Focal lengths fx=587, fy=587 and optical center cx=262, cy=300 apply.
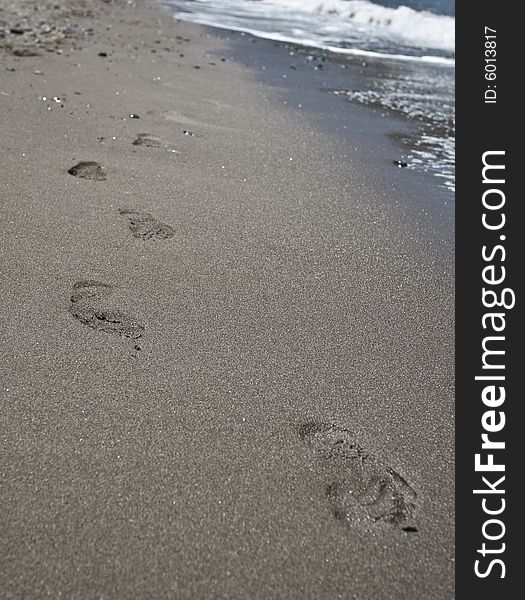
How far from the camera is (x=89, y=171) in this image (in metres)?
3.38

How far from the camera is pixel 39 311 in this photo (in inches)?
86.4

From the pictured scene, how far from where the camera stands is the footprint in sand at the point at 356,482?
5.32 feet

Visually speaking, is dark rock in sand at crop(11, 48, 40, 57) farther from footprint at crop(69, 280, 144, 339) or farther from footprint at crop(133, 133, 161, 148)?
footprint at crop(69, 280, 144, 339)

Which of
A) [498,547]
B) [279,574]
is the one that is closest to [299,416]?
[279,574]

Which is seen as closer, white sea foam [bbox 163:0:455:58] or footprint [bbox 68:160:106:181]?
footprint [bbox 68:160:106:181]

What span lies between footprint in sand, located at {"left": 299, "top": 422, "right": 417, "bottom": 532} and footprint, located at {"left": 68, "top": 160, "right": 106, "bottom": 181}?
2.13 m

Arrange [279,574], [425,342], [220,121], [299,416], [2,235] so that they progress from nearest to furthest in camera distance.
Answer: [279,574] < [299,416] < [425,342] < [2,235] < [220,121]

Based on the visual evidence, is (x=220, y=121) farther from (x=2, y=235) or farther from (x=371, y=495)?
(x=371, y=495)

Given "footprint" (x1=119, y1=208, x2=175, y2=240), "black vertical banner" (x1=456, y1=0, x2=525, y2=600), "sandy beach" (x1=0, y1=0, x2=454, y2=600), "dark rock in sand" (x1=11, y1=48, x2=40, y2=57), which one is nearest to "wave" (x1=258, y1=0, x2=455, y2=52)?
"dark rock in sand" (x1=11, y1=48, x2=40, y2=57)

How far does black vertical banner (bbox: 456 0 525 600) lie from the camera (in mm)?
1688

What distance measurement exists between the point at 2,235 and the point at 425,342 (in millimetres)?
1917

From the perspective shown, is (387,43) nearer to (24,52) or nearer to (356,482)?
(24,52)

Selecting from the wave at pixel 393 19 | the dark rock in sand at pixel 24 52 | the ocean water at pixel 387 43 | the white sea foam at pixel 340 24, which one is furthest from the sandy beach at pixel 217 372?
the wave at pixel 393 19

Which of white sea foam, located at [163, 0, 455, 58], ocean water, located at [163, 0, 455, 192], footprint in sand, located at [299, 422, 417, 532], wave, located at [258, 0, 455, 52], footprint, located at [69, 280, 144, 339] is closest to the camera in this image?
footprint in sand, located at [299, 422, 417, 532]
